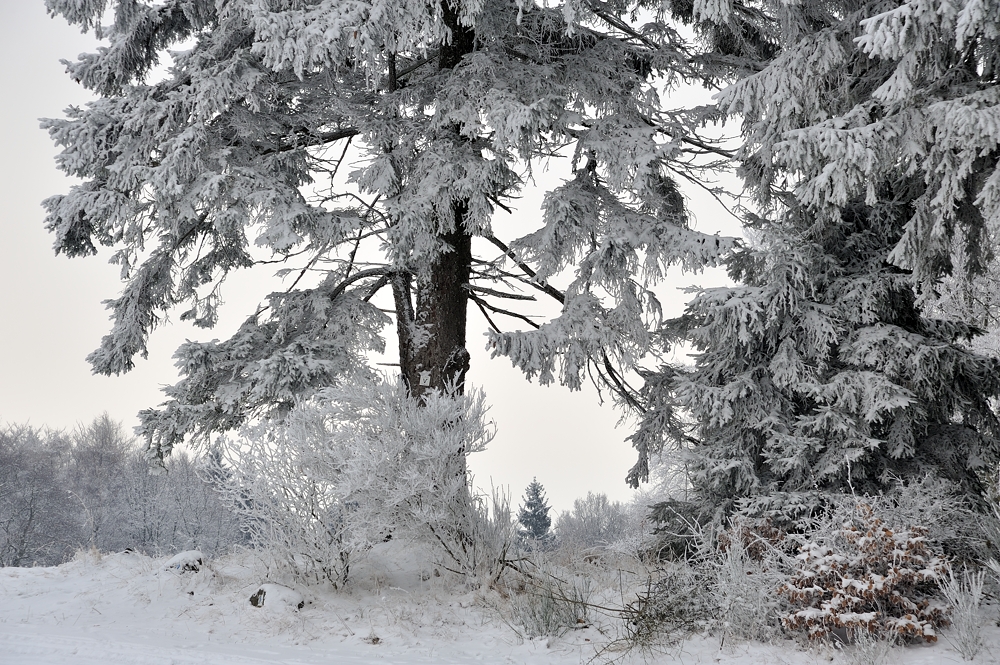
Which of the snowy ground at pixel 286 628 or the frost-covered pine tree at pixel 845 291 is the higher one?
the frost-covered pine tree at pixel 845 291

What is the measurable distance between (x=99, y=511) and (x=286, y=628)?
26.7 m

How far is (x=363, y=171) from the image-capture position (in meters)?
7.74

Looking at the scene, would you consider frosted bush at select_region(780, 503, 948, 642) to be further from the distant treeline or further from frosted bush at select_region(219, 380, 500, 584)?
the distant treeline

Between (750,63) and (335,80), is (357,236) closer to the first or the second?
(335,80)

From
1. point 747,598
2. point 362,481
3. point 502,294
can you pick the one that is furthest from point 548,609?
point 502,294

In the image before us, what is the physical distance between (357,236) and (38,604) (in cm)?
468

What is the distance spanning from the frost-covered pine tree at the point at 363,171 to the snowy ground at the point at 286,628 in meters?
1.77

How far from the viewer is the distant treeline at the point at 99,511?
81.4ft

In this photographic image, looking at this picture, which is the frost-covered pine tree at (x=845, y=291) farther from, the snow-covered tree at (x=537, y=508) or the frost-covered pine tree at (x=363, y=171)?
the snow-covered tree at (x=537, y=508)

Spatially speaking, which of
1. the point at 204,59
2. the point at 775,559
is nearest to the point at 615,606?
the point at 775,559

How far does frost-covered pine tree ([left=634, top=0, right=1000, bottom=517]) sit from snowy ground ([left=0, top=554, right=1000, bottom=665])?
1.96 metres

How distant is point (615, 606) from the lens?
588 cm

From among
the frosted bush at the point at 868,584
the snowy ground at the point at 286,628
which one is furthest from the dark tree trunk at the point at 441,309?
the frosted bush at the point at 868,584

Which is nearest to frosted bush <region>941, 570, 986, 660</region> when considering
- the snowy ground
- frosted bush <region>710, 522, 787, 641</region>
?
the snowy ground
